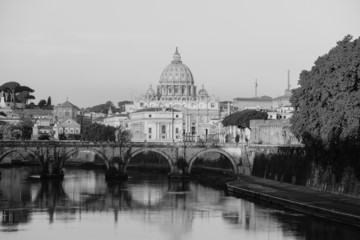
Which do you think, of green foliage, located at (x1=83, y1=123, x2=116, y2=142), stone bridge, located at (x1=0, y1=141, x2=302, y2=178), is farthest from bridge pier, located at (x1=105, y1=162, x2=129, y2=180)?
green foliage, located at (x1=83, y1=123, x2=116, y2=142)

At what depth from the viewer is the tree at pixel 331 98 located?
52109 millimetres

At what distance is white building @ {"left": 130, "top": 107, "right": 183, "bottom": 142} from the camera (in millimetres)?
159500

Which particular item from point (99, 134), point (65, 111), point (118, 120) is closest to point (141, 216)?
point (99, 134)

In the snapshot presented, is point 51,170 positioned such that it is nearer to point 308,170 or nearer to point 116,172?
point 116,172

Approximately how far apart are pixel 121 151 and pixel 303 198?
97.1 feet

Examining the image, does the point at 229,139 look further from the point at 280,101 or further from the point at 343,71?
the point at 343,71

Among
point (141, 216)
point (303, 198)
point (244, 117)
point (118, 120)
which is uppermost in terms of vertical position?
point (118, 120)

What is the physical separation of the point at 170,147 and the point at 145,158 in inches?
774

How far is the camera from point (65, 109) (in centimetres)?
18162

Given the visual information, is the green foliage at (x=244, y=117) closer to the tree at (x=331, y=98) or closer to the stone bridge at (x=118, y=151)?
the stone bridge at (x=118, y=151)

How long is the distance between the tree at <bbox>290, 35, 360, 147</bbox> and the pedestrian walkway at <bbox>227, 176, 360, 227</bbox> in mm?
3138

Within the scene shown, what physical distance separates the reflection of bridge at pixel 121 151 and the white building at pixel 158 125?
75092 mm

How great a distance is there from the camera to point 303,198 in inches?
2140

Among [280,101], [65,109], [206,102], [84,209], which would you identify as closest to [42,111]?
[65,109]
